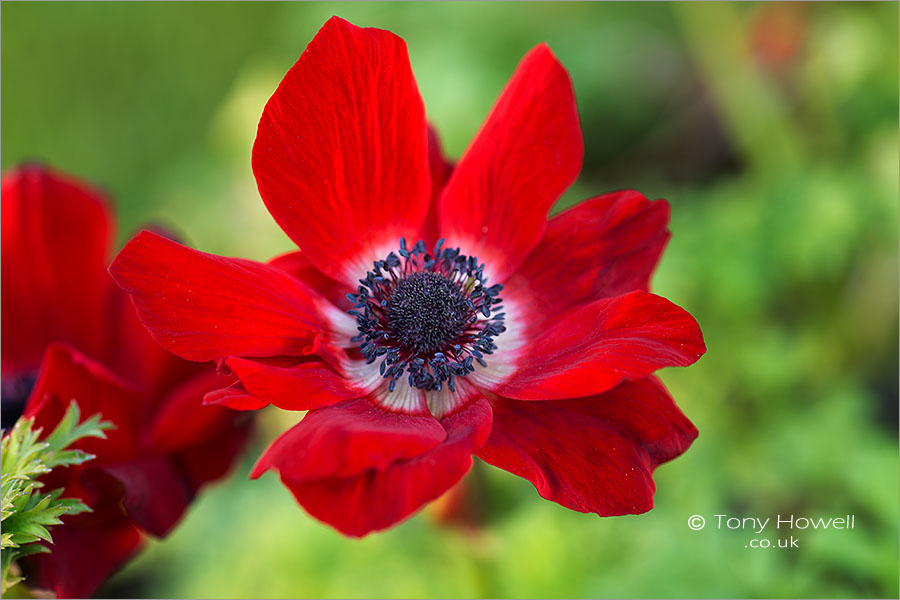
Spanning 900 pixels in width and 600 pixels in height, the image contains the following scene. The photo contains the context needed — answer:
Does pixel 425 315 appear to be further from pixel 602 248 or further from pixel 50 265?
pixel 50 265

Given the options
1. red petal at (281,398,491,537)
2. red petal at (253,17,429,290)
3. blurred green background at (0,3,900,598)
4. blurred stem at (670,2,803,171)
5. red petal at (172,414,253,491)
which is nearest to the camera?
red petal at (281,398,491,537)

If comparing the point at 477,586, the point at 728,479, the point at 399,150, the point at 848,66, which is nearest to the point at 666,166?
the point at 848,66

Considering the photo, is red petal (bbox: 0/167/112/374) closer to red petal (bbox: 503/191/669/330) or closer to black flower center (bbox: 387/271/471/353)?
black flower center (bbox: 387/271/471/353)

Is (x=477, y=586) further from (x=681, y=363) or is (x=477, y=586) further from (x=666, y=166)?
(x=666, y=166)

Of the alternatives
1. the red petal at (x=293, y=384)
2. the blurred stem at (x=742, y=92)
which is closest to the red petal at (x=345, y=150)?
the red petal at (x=293, y=384)

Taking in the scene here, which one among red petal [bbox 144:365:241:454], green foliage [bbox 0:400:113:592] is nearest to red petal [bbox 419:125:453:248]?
→ red petal [bbox 144:365:241:454]

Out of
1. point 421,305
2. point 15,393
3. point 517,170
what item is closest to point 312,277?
point 421,305

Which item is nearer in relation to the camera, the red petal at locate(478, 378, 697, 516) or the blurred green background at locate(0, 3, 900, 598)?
the red petal at locate(478, 378, 697, 516)

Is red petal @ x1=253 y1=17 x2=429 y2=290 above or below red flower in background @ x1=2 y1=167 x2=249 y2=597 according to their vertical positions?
above
